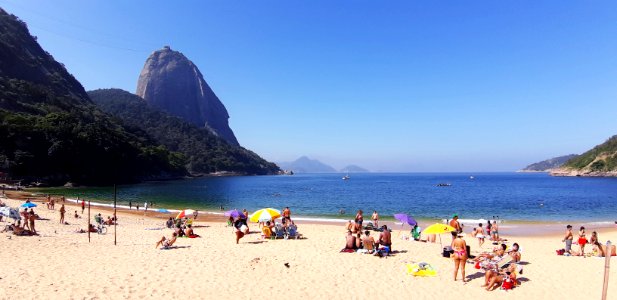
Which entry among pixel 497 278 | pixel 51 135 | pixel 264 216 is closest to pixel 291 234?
pixel 264 216

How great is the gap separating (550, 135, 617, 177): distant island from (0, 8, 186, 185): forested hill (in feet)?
566

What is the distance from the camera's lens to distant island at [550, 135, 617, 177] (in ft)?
484

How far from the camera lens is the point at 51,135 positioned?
8250 cm

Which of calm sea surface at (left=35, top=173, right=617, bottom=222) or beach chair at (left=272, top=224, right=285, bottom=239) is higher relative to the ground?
beach chair at (left=272, top=224, right=285, bottom=239)

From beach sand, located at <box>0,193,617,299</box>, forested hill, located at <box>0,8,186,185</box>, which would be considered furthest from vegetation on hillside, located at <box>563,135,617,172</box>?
forested hill, located at <box>0,8,186,185</box>

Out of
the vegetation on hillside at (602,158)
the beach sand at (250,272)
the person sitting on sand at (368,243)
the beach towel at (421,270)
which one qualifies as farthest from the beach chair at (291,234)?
the vegetation on hillside at (602,158)

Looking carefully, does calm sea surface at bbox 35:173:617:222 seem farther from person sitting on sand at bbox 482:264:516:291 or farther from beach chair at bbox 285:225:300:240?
person sitting on sand at bbox 482:264:516:291

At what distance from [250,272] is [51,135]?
90.6 m

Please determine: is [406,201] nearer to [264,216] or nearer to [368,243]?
[264,216]

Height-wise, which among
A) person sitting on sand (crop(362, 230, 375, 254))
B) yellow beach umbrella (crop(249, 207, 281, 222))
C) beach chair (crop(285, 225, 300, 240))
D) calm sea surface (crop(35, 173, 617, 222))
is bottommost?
calm sea surface (crop(35, 173, 617, 222))

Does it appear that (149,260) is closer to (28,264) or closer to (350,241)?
(28,264)

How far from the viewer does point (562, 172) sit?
190m

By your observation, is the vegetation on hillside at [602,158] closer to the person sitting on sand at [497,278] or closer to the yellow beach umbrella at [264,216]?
the yellow beach umbrella at [264,216]

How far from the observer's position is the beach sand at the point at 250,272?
10273 mm
